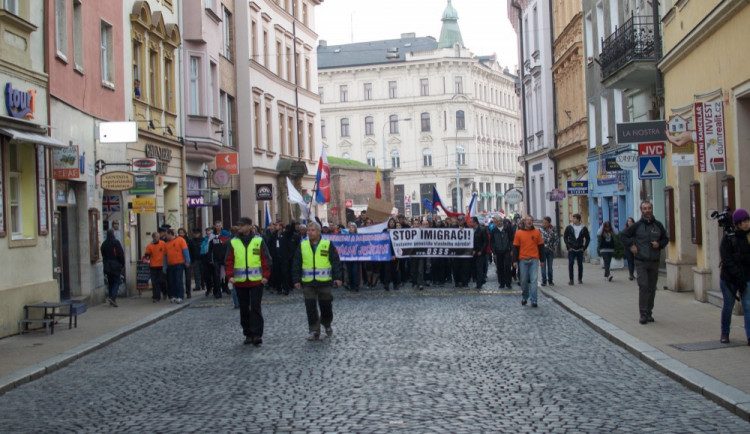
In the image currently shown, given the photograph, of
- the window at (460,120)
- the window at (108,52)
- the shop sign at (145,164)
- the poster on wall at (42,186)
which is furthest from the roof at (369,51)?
the poster on wall at (42,186)

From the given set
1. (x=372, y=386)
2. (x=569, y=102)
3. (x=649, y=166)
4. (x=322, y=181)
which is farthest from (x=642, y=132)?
(x=569, y=102)

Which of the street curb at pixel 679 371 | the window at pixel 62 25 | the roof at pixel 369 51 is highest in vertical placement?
the roof at pixel 369 51

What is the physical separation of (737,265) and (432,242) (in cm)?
1442

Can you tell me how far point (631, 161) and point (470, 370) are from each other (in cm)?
1321

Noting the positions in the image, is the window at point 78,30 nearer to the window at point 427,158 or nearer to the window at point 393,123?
the window at point 427,158

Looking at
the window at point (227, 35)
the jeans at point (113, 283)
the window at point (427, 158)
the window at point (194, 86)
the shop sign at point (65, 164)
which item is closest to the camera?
the shop sign at point (65, 164)

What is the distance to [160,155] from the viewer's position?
92.3 feet

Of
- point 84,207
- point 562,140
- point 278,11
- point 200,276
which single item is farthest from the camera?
point 278,11

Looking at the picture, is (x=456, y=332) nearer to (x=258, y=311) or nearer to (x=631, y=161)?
(x=258, y=311)

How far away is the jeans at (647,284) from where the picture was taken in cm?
1488

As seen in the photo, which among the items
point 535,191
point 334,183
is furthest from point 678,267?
point 334,183

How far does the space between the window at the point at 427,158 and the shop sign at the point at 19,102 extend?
85296 mm

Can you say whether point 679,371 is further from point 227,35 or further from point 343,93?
point 343,93

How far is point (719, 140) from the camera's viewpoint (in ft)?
48.9
